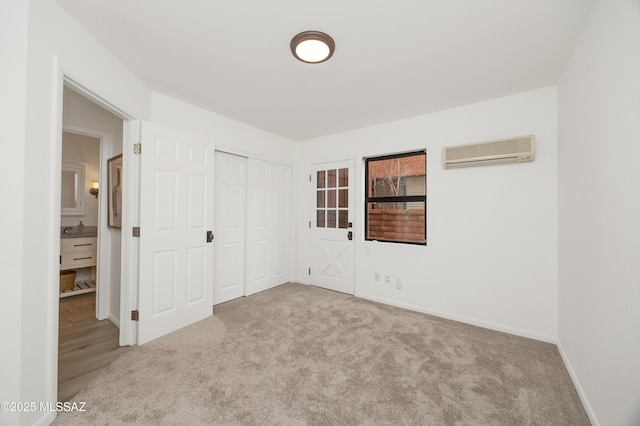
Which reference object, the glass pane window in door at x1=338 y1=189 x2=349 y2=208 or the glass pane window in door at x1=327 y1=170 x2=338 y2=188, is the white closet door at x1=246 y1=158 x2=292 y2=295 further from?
the glass pane window in door at x1=338 y1=189 x2=349 y2=208

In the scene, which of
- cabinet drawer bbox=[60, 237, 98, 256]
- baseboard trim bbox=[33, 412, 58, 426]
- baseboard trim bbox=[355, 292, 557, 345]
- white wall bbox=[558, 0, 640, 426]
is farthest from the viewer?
cabinet drawer bbox=[60, 237, 98, 256]

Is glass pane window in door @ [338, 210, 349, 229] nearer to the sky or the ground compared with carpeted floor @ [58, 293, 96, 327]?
nearer to the sky

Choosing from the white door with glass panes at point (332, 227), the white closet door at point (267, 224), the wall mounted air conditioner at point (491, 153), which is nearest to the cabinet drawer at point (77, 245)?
the white closet door at point (267, 224)

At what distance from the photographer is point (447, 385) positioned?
6.20 feet

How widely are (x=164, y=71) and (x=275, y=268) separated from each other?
10.1 feet

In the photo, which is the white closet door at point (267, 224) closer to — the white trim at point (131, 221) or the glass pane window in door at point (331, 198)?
the glass pane window in door at point (331, 198)

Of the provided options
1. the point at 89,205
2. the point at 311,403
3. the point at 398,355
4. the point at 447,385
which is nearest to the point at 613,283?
the point at 447,385

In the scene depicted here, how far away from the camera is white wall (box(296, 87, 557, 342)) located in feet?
8.42

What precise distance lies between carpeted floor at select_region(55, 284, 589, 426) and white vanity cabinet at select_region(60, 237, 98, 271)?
2.31 m

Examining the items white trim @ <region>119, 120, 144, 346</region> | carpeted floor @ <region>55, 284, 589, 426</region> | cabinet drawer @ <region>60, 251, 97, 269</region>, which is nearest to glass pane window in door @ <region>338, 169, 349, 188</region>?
carpeted floor @ <region>55, 284, 589, 426</region>

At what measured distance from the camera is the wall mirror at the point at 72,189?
161 inches

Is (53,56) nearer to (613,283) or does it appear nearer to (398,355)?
(398,355)

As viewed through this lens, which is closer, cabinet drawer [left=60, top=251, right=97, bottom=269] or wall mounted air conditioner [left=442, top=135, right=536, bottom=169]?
wall mounted air conditioner [left=442, top=135, right=536, bottom=169]

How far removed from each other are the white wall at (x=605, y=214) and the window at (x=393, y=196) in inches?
74.7
